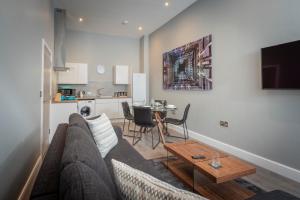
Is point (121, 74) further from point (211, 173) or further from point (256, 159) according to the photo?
point (211, 173)

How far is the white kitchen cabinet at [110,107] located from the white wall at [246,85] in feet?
8.73

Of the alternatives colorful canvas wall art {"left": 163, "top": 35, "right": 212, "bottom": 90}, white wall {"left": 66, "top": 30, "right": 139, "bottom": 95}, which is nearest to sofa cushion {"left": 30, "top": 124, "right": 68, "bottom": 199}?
colorful canvas wall art {"left": 163, "top": 35, "right": 212, "bottom": 90}

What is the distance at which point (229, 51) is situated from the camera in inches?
135

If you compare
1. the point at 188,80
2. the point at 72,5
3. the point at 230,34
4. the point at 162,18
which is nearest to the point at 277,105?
the point at 230,34

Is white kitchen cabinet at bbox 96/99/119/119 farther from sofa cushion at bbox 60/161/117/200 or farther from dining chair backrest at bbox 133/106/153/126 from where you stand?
sofa cushion at bbox 60/161/117/200

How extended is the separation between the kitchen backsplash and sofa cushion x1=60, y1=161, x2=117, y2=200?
5.98 metres

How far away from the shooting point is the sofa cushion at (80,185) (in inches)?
26.6

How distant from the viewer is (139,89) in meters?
6.49

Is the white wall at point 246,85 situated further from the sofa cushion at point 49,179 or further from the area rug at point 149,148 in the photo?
the sofa cushion at point 49,179

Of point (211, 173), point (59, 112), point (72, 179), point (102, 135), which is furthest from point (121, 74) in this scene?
point (72, 179)

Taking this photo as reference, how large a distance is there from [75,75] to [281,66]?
18.0 ft

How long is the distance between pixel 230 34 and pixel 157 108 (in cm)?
213

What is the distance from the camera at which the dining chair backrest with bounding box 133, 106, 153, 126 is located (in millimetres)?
3754

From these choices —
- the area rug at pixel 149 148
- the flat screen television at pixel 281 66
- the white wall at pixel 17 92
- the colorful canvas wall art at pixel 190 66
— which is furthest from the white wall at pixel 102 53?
the flat screen television at pixel 281 66
